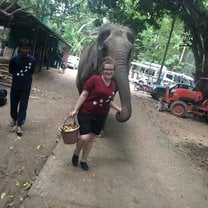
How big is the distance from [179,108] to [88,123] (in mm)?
11677

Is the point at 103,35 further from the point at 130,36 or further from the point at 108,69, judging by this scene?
the point at 108,69

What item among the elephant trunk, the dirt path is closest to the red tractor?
the dirt path

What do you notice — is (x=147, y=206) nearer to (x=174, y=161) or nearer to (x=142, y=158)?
(x=142, y=158)

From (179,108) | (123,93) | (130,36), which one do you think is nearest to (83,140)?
(123,93)

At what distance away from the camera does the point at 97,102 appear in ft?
16.9

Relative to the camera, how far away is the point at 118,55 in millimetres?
6781

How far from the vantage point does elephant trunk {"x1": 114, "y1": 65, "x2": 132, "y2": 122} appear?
18.8ft

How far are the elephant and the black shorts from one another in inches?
22.1

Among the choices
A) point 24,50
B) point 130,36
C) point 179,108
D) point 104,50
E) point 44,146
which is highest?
point 130,36

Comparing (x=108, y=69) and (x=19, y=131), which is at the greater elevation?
(x=108, y=69)

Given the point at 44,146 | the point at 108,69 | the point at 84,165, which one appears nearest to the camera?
the point at 108,69

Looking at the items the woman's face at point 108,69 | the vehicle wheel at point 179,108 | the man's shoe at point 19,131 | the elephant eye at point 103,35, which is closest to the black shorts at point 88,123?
the woman's face at point 108,69

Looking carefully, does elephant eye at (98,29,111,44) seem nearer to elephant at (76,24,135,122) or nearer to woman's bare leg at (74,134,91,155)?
elephant at (76,24,135,122)

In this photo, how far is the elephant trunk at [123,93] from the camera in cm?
573
